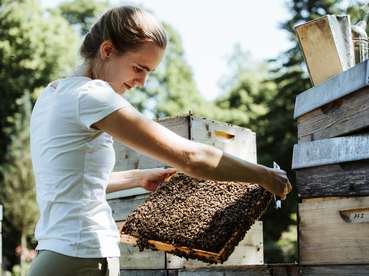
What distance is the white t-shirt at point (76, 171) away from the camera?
1.82m

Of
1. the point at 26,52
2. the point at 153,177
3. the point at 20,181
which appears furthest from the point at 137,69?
the point at 26,52

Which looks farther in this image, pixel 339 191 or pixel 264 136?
pixel 264 136

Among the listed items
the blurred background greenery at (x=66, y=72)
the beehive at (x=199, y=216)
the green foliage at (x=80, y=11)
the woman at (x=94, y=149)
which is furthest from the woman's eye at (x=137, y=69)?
the green foliage at (x=80, y=11)

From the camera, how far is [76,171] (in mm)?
1870

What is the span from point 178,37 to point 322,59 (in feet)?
92.6

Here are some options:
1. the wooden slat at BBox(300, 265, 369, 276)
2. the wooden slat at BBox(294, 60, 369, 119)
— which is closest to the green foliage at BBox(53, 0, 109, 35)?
the wooden slat at BBox(294, 60, 369, 119)

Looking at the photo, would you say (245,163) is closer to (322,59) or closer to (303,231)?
(303,231)

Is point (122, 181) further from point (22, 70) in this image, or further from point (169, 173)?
point (22, 70)

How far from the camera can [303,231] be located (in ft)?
9.16

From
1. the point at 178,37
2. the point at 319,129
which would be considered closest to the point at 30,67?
the point at 178,37

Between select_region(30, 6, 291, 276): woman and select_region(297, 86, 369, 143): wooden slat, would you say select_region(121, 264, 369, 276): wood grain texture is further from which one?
select_region(30, 6, 291, 276): woman

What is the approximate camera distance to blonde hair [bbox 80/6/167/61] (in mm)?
2008

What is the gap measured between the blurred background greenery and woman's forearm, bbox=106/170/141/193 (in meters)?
16.5

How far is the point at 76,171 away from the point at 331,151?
1.28 metres
